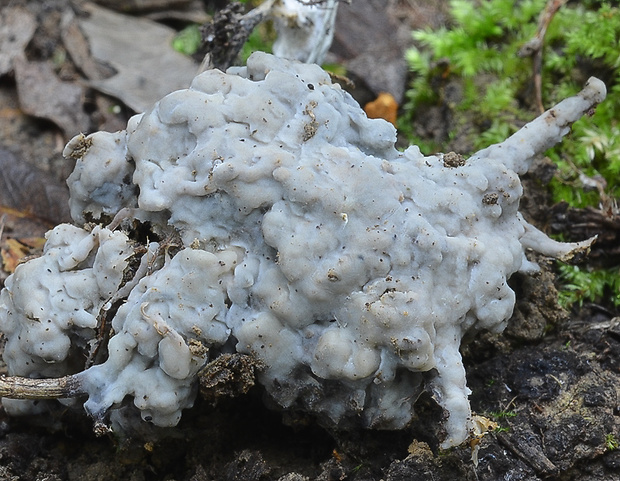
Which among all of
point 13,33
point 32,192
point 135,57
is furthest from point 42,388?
point 13,33

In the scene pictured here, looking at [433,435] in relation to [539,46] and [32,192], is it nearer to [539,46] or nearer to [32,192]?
[539,46]

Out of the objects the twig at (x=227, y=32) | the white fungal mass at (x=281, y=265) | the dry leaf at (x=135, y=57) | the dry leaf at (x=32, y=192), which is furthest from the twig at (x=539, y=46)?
the dry leaf at (x=32, y=192)

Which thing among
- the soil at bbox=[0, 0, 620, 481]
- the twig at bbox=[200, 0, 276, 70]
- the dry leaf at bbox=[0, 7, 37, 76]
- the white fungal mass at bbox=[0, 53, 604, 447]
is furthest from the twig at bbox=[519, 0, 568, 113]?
the dry leaf at bbox=[0, 7, 37, 76]

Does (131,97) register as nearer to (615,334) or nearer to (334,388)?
(334,388)

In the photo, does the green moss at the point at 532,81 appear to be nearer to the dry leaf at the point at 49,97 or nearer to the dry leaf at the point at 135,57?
the dry leaf at the point at 135,57

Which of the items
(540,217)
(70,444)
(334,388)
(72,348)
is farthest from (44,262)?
(540,217)

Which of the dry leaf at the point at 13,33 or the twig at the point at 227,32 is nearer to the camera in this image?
the twig at the point at 227,32
